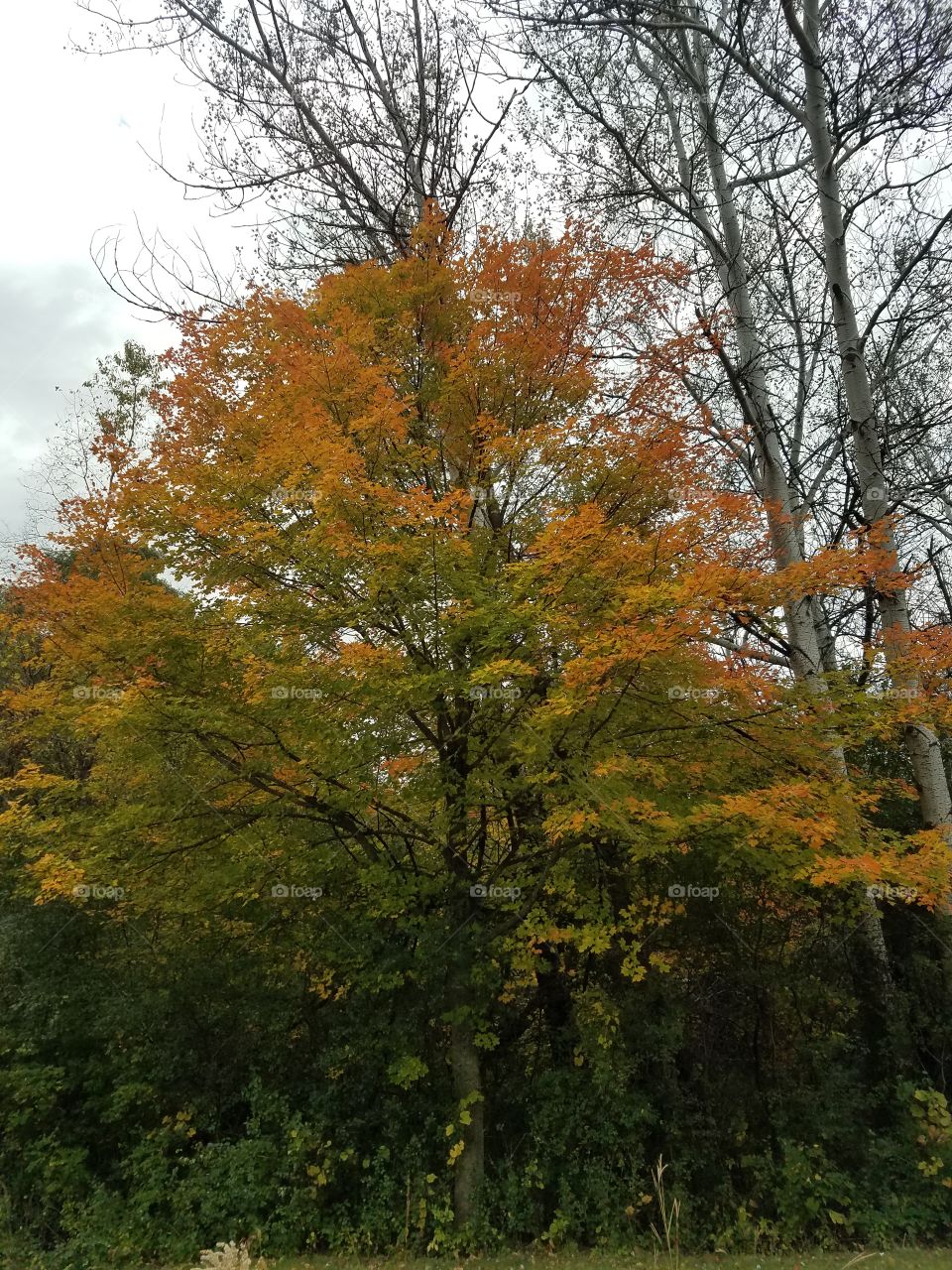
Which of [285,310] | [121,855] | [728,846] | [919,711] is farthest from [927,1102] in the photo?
[285,310]

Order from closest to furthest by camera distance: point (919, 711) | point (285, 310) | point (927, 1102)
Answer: point (919, 711)
point (927, 1102)
point (285, 310)

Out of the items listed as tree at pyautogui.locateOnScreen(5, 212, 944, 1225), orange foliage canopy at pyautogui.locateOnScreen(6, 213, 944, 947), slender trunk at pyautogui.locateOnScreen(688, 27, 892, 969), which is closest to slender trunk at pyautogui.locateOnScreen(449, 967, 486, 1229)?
tree at pyautogui.locateOnScreen(5, 212, 944, 1225)

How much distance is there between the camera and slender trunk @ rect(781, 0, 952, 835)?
6.91 m

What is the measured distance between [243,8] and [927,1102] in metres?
15.8

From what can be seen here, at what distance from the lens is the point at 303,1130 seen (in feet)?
24.2

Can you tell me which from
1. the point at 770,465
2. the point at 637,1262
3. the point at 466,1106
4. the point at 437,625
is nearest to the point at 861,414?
the point at 770,465

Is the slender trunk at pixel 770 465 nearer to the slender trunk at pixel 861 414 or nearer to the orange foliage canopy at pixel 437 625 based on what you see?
the orange foliage canopy at pixel 437 625

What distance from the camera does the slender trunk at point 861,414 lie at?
6.91 m

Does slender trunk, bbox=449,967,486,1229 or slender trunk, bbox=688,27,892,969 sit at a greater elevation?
slender trunk, bbox=688,27,892,969

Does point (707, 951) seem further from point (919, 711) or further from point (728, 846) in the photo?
point (919, 711)

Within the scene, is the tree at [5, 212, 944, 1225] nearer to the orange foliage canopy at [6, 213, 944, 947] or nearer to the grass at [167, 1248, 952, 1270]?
the orange foliage canopy at [6, 213, 944, 947]

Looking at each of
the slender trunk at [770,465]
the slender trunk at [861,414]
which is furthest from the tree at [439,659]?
the slender trunk at [861,414]

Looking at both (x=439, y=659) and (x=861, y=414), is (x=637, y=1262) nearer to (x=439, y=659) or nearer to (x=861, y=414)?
(x=439, y=659)

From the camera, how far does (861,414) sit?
24.4ft
